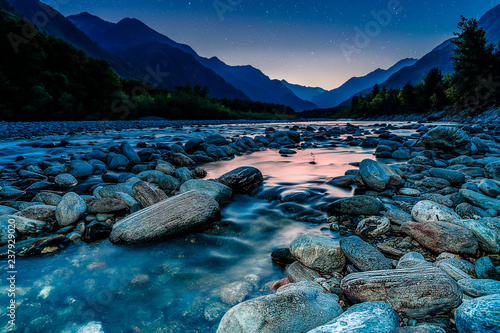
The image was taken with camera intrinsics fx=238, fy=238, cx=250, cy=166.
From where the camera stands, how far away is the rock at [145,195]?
3.97 metres

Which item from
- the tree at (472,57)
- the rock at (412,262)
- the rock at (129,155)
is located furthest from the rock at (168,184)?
the tree at (472,57)

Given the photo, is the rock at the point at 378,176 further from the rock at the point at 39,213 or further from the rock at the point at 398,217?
the rock at the point at 39,213

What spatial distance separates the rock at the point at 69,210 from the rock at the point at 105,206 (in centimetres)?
12

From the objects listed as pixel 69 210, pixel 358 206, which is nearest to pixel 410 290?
pixel 358 206

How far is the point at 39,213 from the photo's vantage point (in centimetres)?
343

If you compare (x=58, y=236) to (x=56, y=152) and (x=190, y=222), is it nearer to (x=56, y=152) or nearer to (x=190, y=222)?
(x=190, y=222)

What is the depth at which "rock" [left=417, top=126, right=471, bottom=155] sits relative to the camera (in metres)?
8.66

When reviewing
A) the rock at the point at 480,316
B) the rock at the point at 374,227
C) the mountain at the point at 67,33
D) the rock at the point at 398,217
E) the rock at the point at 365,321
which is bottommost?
the rock at the point at 374,227

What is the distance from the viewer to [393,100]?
84.1 metres

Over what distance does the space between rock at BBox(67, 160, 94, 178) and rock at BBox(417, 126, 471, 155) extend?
11.8 meters

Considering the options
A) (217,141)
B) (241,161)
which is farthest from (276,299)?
(217,141)

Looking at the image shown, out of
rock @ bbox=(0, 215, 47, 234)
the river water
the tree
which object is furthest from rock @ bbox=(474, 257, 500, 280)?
the tree

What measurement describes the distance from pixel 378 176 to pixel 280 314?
4.15 m

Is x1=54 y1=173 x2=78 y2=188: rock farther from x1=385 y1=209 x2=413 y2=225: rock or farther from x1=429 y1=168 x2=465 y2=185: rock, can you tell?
x1=429 y1=168 x2=465 y2=185: rock
